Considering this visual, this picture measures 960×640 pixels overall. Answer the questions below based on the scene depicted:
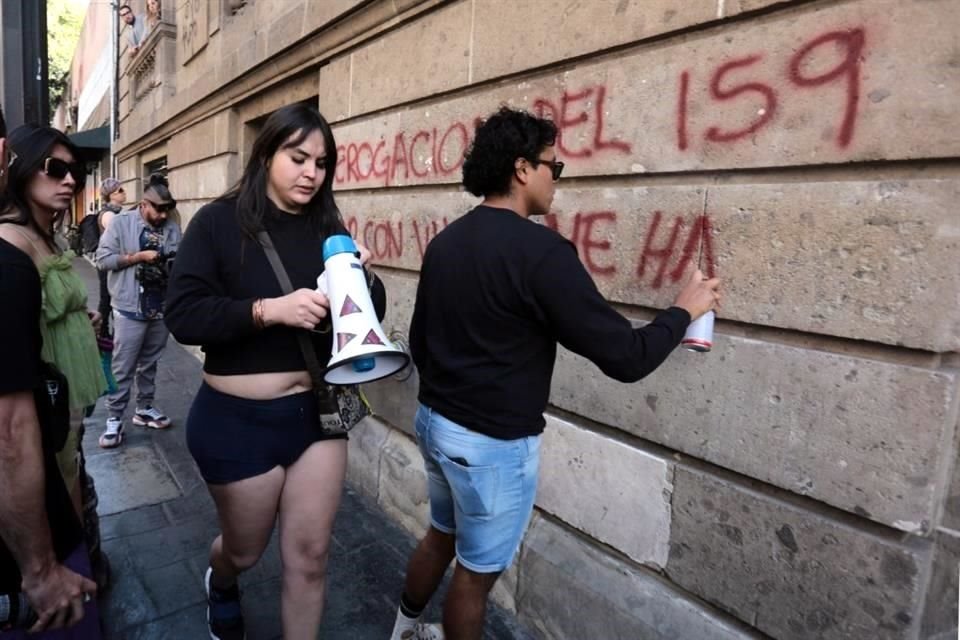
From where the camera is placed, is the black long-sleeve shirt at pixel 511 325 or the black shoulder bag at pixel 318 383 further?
the black shoulder bag at pixel 318 383

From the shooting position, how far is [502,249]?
1.72 m

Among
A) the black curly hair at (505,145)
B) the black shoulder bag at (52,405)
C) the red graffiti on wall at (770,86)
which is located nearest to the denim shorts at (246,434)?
the black shoulder bag at (52,405)

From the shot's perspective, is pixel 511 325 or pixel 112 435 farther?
pixel 112 435

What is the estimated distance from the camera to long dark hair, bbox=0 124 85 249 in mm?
1812

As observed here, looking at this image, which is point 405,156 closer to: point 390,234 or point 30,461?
point 390,234

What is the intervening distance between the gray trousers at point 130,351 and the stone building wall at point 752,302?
8.84ft

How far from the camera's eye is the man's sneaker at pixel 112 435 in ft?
14.0

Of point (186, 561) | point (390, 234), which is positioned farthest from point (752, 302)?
point (186, 561)

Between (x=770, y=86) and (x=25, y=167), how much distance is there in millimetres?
2316

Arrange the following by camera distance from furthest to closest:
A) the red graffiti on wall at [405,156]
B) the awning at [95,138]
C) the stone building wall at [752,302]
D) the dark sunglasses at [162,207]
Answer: the awning at [95,138] → the dark sunglasses at [162,207] → the red graffiti on wall at [405,156] → the stone building wall at [752,302]

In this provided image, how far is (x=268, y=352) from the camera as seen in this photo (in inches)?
74.8

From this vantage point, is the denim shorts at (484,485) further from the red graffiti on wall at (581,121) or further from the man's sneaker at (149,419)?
the man's sneaker at (149,419)

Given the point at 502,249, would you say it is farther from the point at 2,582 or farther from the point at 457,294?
the point at 2,582

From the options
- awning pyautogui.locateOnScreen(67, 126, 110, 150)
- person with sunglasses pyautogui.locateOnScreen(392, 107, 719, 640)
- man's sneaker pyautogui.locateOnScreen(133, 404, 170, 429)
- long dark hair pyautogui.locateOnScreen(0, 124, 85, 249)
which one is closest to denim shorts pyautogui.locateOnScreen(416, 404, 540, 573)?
person with sunglasses pyautogui.locateOnScreen(392, 107, 719, 640)
